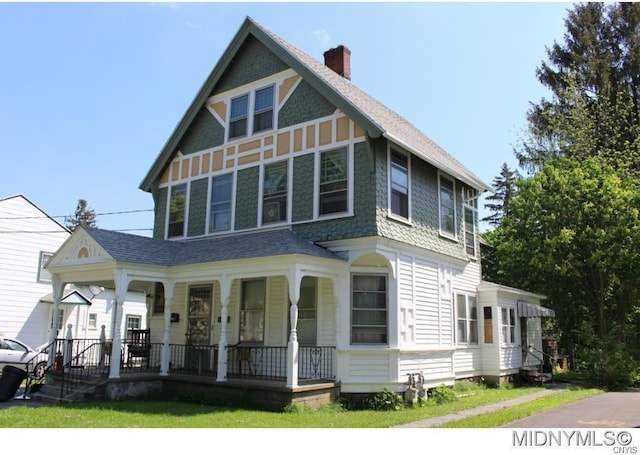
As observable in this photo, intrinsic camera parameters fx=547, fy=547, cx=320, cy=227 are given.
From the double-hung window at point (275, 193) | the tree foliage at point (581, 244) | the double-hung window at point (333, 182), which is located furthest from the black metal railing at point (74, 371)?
the tree foliage at point (581, 244)

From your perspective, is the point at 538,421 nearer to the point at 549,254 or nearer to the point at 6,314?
the point at 549,254

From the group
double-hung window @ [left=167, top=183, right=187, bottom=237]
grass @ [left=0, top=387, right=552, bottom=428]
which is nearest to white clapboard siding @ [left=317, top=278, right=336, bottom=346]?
grass @ [left=0, top=387, right=552, bottom=428]

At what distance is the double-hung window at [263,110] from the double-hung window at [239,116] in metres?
0.38

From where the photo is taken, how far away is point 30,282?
2355 centimetres

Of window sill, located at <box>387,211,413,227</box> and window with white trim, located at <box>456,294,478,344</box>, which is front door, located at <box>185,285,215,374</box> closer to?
window sill, located at <box>387,211,413,227</box>

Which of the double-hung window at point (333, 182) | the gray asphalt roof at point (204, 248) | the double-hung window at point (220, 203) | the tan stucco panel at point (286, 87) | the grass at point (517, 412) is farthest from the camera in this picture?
the double-hung window at point (220, 203)

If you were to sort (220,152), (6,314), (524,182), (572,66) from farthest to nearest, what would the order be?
(572,66) < (524,182) < (6,314) < (220,152)

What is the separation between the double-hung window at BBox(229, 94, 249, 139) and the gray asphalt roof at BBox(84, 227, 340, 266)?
3.27 metres

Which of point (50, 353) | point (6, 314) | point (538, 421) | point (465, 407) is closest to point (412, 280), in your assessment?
point (465, 407)

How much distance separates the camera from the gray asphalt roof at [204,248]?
12820 millimetres

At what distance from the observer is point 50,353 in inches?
604

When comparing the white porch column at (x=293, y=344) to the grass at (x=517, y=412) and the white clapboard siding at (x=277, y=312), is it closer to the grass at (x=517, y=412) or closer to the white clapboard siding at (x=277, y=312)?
the white clapboard siding at (x=277, y=312)

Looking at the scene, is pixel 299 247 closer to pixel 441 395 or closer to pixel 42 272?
pixel 441 395

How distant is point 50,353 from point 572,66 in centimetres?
2958
